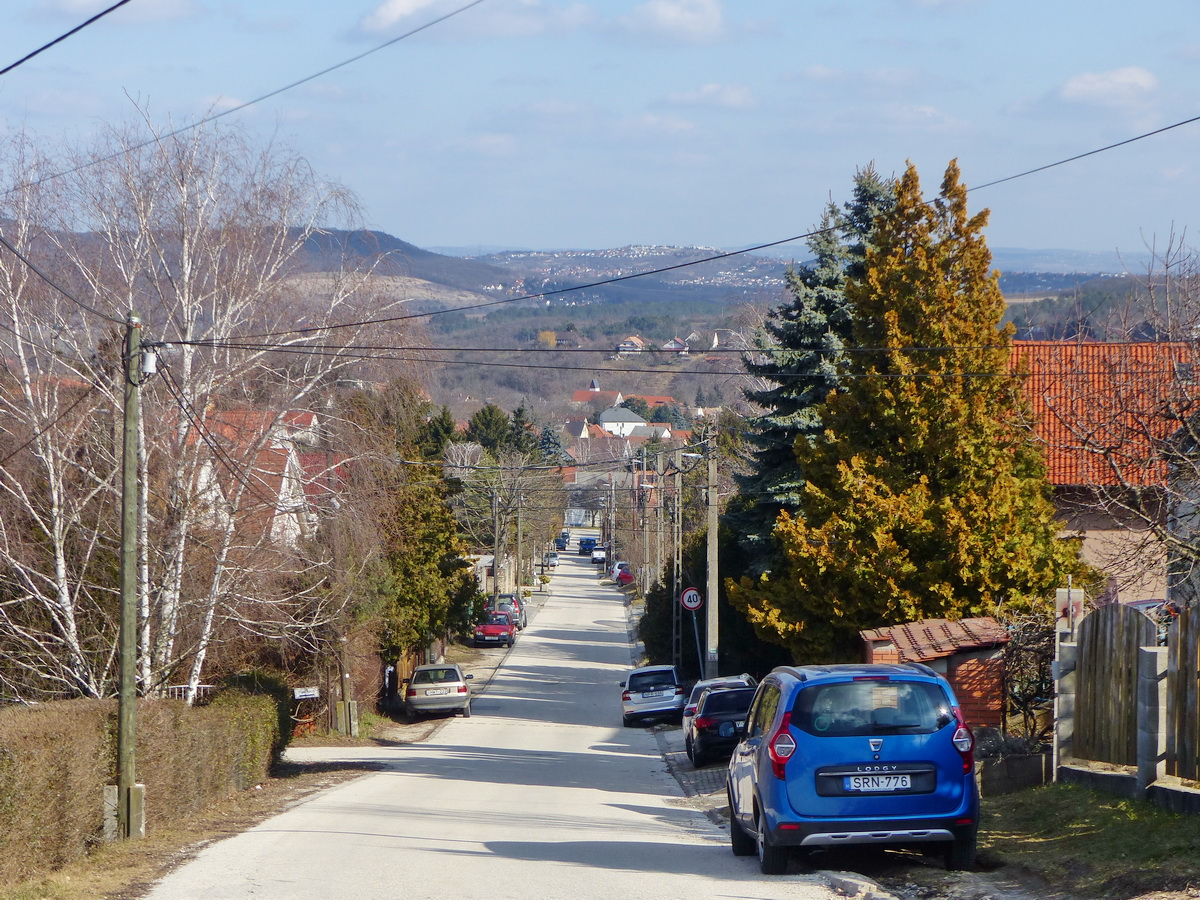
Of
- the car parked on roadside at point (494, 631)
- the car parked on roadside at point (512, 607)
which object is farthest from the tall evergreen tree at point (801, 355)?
the car parked on roadside at point (512, 607)

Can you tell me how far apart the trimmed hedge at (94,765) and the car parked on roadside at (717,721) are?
25.6ft

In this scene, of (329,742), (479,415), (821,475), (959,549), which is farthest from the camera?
(479,415)

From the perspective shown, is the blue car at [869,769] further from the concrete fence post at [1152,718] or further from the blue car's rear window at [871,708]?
the concrete fence post at [1152,718]

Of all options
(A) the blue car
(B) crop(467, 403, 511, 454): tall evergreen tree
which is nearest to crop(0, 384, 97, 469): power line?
(A) the blue car

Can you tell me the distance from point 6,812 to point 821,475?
13509mm

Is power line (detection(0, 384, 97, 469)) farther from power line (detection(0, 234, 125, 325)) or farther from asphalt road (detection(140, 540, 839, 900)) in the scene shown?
asphalt road (detection(140, 540, 839, 900))

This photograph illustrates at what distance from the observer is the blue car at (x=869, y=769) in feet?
29.6

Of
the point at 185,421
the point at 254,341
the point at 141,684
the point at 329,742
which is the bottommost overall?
the point at 329,742

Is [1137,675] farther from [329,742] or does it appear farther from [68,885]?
[329,742]

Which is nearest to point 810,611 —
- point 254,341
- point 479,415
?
point 254,341

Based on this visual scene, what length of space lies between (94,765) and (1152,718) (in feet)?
31.8

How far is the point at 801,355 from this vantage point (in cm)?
2697

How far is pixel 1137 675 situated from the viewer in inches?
396

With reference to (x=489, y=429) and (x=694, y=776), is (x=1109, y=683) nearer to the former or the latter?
(x=694, y=776)
